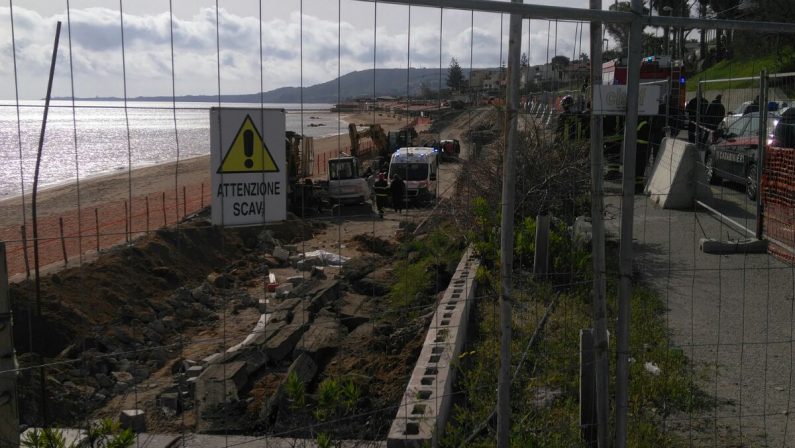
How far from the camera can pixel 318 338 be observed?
362 inches

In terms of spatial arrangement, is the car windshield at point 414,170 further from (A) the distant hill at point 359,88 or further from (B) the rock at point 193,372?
(A) the distant hill at point 359,88

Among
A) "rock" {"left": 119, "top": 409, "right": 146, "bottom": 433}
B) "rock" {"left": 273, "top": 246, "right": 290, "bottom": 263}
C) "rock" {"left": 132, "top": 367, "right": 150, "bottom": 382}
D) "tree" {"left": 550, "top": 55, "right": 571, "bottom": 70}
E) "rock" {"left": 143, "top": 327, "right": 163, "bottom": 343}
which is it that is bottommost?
"rock" {"left": 143, "top": 327, "right": 163, "bottom": 343}

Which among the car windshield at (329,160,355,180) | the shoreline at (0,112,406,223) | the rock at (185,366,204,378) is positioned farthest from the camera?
the shoreline at (0,112,406,223)

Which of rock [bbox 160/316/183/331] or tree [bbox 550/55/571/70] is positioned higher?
tree [bbox 550/55/571/70]

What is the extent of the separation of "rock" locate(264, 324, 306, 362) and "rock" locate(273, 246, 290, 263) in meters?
10.2

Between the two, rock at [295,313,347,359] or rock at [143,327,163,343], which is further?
rock at [143,327,163,343]

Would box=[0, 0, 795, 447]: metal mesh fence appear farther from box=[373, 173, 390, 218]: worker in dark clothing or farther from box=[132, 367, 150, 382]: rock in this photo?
box=[373, 173, 390, 218]: worker in dark clothing

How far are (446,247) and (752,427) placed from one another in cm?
727

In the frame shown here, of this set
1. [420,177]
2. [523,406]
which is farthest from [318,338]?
[420,177]

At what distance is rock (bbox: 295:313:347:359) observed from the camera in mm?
8770

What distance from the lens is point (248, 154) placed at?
3859mm

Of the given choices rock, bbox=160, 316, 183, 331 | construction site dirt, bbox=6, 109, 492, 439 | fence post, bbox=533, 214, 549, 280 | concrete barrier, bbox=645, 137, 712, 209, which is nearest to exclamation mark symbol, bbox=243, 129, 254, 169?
construction site dirt, bbox=6, 109, 492, 439

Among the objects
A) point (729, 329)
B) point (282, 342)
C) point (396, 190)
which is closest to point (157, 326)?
point (282, 342)

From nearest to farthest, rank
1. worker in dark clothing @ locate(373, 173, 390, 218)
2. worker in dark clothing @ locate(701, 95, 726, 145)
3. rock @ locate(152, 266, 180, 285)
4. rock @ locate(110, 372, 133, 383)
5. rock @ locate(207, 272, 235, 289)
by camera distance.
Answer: rock @ locate(110, 372, 133, 383) → worker in dark clothing @ locate(701, 95, 726, 145) → rock @ locate(152, 266, 180, 285) → rock @ locate(207, 272, 235, 289) → worker in dark clothing @ locate(373, 173, 390, 218)
